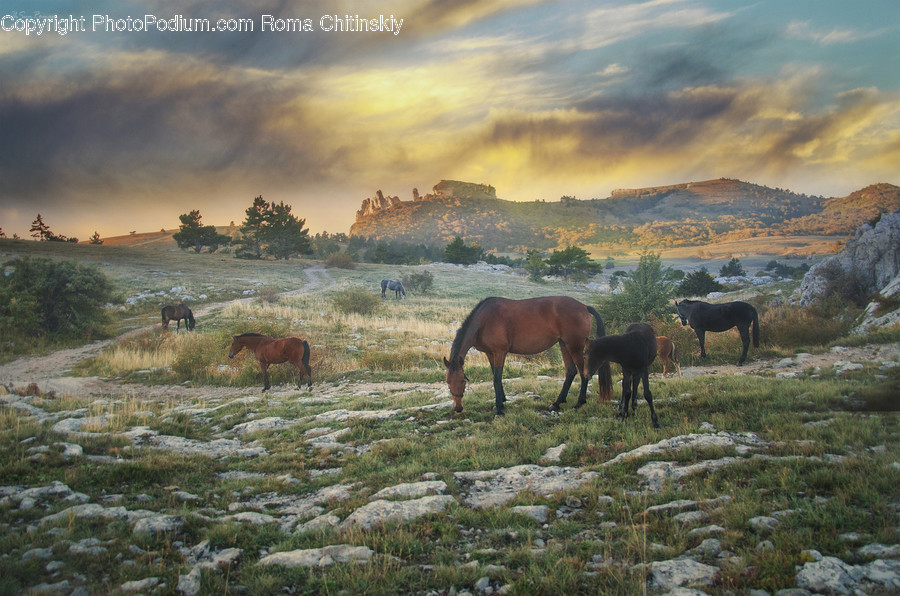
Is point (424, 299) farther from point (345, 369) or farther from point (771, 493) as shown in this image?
point (771, 493)

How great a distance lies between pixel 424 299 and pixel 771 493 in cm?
3707

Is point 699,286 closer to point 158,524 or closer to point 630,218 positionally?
point 158,524

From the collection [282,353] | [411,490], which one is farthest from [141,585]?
[282,353]

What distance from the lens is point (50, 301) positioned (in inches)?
856

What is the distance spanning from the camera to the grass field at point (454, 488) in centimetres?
349

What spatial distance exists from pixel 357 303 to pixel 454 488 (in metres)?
26.9

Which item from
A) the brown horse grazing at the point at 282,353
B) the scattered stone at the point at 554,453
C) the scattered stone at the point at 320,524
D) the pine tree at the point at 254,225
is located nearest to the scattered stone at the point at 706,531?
the scattered stone at the point at 554,453

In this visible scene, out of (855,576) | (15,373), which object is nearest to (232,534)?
(855,576)

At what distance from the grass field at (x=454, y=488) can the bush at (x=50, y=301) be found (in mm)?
12148

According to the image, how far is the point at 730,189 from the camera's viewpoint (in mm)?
163875

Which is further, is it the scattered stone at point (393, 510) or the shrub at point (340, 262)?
the shrub at point (340, 262)

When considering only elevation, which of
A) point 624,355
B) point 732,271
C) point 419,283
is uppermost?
point 732,271

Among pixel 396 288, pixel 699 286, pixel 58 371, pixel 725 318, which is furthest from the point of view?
pixel 396 288

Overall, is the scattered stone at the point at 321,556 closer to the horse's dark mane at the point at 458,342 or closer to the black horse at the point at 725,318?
the horse's dark mane at the point at 458,342
